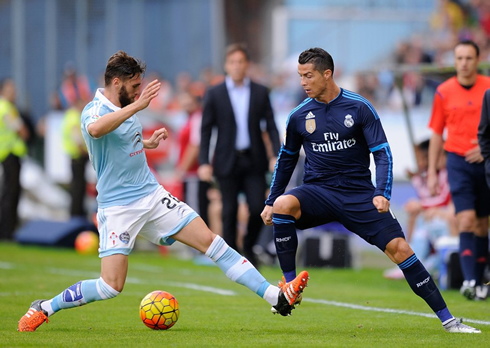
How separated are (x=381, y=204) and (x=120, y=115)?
2.03 metres

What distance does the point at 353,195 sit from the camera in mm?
7664

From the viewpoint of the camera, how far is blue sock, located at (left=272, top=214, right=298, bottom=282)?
7.89 meters

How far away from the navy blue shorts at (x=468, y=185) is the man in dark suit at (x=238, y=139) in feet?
9.32

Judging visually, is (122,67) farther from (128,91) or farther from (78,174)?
(78,174)

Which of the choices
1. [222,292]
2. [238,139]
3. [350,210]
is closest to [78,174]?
[238,139]

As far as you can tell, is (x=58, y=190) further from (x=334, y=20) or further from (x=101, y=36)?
(x=334, y=20)

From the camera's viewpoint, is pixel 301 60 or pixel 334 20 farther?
pixel 334 20

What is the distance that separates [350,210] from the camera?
761 cm

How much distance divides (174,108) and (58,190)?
3.50 m

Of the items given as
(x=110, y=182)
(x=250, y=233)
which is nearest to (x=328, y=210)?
(x=110, y=182)

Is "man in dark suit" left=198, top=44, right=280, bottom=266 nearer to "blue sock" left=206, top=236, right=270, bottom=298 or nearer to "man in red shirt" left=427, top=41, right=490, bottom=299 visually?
"man in red shirt" left=427, top=41, right=490, bottom=299

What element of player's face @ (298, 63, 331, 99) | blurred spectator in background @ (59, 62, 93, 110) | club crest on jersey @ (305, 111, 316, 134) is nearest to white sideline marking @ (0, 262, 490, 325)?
club crest on jersey @ (305, 111, 316, 134)

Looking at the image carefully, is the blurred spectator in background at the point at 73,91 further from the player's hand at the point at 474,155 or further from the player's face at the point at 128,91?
the player's face at the point at 128,91

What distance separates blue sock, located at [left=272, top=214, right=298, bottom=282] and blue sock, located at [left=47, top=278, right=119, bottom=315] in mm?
1428
